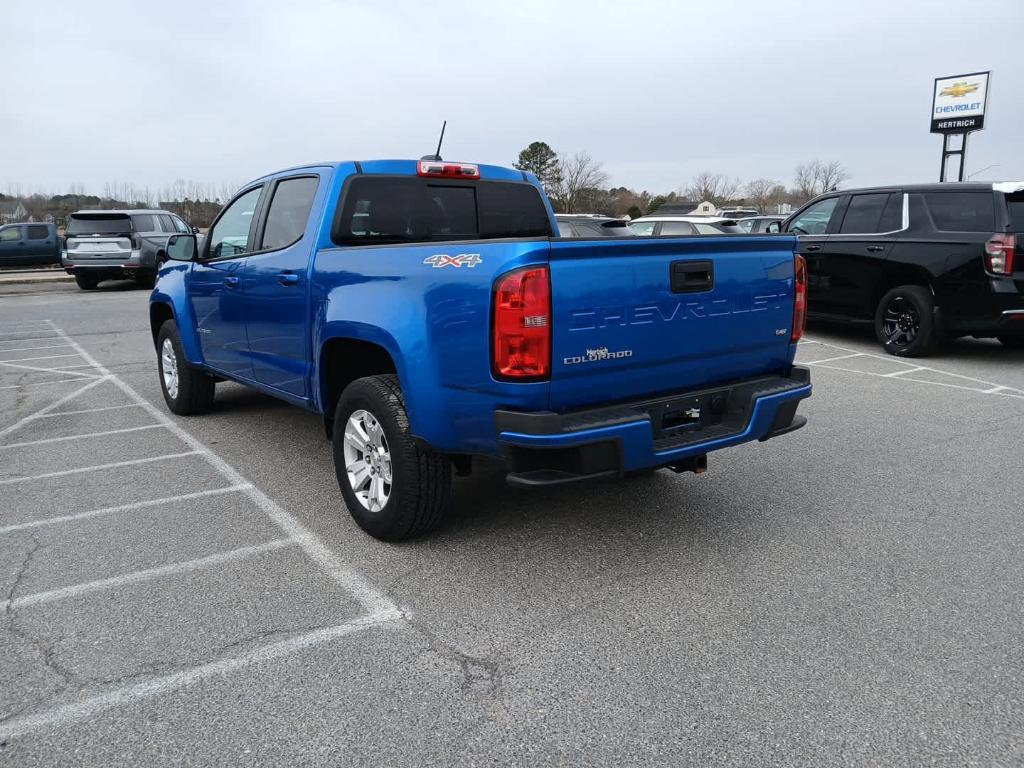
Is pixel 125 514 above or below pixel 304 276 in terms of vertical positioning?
below

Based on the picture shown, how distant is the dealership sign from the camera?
32.2m

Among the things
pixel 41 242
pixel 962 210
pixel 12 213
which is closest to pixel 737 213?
pixel 962 210

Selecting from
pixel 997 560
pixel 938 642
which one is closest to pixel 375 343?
pixel 938 642

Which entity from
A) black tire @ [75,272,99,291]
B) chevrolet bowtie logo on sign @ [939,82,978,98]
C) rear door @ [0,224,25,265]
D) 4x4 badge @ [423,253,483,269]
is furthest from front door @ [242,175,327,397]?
chevrolet bowtie logo on sign @ [939,82,978,98]

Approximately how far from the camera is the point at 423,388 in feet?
11.1

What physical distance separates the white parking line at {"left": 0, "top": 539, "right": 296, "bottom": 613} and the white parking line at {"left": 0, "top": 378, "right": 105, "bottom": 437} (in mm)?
3408

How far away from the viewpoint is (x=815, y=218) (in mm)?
10500

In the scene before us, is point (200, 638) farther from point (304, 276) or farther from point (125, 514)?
point (304, 276)

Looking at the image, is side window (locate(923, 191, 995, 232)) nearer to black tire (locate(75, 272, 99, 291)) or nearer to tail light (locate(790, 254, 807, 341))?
tail light (locate(790, 254, 807, 341))

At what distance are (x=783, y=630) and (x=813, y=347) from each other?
776 centimetres

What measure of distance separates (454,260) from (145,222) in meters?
18.3

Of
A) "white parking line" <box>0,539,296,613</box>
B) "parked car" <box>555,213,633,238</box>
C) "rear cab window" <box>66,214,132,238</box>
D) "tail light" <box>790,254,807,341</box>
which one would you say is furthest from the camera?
"rear cab window" <box>66,214,132,238</box>

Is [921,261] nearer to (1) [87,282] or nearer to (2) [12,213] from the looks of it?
(1) [87,282]

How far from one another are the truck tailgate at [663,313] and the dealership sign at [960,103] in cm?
3521
